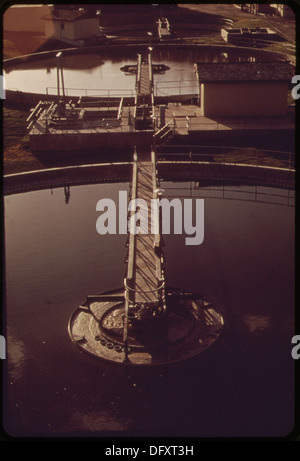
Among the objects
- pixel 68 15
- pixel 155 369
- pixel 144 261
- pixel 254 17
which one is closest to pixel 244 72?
pixel 144 261

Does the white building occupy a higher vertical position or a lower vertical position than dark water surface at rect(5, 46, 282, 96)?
higher

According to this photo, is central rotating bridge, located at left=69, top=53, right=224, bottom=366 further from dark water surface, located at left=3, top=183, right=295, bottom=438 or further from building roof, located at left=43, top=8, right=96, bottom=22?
building roof, located at left=43, top=8, right=96, bottom=22

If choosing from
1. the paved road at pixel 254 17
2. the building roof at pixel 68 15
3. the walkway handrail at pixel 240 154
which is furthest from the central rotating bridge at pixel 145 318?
the paved road at pixel 254 17


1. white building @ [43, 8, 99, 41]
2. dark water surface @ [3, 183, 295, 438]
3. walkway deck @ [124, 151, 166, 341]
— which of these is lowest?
dark water surface @ [3, 183, 295, 438]

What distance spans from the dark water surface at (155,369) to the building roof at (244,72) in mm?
16388

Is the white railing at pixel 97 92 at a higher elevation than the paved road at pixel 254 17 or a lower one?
lower

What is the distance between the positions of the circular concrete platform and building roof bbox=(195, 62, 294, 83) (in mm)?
27789

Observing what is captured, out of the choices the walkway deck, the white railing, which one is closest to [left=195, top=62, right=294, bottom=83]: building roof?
the white railing

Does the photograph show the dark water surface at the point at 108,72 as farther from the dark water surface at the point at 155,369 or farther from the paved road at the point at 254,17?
the dark water surface at the point at 155,369

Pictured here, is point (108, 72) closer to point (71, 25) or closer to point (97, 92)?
point (97, 92)

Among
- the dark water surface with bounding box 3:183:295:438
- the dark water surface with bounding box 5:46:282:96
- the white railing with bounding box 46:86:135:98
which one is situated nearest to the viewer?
the dark water surface with bounding box 3:183:295:438

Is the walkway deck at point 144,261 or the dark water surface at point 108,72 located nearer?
the walkway deck at point 144,261

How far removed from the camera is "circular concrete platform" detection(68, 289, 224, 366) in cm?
2205

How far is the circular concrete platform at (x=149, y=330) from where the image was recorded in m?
22.0
